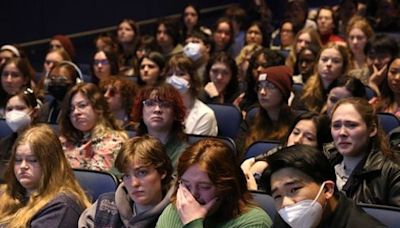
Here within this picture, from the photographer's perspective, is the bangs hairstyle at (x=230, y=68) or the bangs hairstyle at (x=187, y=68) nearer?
the bangs hairstyle at (x=187, y=68)

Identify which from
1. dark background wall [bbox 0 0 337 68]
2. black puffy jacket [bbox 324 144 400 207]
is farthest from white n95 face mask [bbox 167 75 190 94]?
dark background wall [bbox 0 0 337 68]

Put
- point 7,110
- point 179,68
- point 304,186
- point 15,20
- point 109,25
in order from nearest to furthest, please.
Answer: point 304,186, point 7,110, point 179,68, point 15,20, point 109,25

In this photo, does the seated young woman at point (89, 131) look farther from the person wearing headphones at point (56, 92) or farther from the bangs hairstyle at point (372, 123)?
the bangs hairstyle at point (372, 123)

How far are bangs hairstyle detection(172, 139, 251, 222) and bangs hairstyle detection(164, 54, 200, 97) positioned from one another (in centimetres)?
229

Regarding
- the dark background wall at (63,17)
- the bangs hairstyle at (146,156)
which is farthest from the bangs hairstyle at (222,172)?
the dark background wall at (63,17)

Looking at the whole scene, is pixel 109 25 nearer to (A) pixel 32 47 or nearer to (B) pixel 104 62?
(A) pixel 32 47

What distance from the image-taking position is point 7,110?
509 centimetres

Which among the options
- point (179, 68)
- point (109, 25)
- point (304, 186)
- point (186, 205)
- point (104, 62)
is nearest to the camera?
point (304, 186)

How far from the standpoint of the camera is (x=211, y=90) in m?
6.12

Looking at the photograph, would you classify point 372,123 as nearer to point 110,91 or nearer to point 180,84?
point 180,84

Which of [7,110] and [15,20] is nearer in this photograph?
[7,110]

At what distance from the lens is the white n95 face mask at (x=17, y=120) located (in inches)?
196

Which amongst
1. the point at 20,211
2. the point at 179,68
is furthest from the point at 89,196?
the point at 179,68

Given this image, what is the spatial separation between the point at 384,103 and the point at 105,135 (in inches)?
63.7
